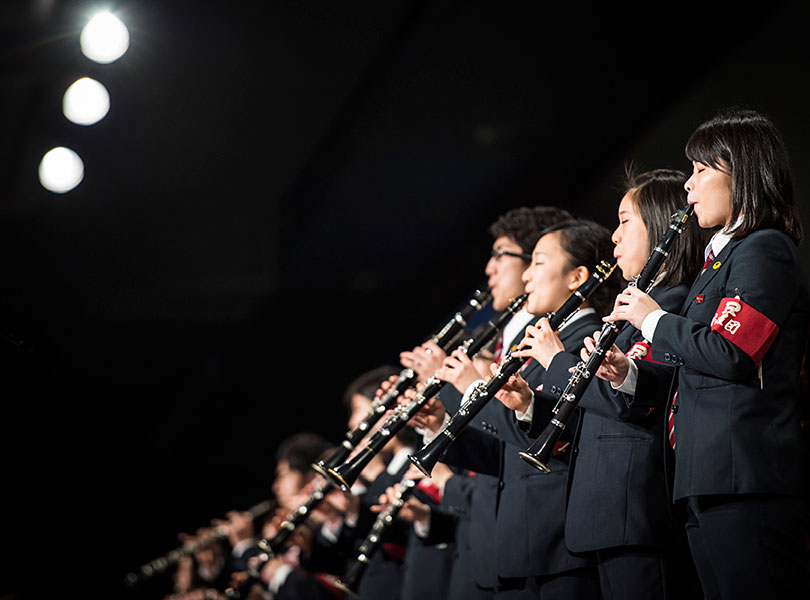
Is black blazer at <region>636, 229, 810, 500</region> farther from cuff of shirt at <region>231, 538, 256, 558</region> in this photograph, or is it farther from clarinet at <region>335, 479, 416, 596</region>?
cuff of shirt at <region>231, 538, 256, 558</region>

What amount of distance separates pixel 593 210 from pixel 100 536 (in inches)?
252

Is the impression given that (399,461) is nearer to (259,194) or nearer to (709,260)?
(709,260)

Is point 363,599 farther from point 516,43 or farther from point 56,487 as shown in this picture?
point 56,487

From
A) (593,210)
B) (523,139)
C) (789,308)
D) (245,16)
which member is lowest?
(789,308)

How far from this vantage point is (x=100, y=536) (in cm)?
855

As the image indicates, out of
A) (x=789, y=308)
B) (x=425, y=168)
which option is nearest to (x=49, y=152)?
(x=425, y=168)

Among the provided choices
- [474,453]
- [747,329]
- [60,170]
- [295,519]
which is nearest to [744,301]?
[747,329]

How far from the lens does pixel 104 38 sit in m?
5.54

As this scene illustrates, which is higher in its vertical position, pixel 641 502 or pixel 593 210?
pixel 593 210

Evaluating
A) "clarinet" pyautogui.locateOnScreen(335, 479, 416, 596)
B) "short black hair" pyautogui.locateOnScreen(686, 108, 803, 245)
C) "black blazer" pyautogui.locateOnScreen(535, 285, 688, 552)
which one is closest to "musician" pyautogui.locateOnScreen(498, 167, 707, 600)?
"black blazer" pyautogui.locateOnScreen(535, 285, 688, 552)

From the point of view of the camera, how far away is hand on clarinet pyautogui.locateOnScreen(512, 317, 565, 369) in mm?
2848

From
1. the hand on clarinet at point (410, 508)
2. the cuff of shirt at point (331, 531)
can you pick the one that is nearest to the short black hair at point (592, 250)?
the hand on clarinet at point (410, 508)

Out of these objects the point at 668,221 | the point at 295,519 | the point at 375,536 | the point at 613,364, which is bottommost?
the point at 375,536

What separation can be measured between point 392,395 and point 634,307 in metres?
1.73
